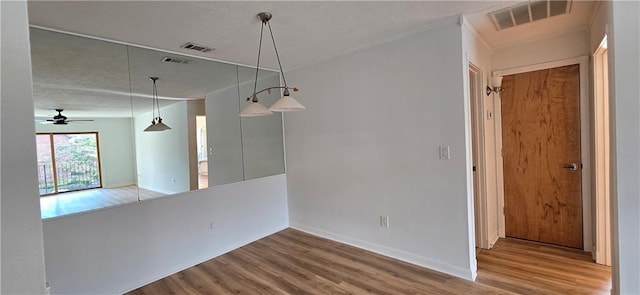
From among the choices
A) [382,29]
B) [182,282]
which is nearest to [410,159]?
[382,29]

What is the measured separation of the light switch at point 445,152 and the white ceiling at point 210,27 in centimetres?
117

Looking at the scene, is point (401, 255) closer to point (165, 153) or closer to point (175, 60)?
point (165, 153)

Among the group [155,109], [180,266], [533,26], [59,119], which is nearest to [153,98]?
[155,109]

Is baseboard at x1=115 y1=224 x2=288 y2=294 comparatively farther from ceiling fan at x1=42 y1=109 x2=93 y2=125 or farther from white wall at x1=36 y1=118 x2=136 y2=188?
ceiling fan at x1=42 y1=109 x2=93 y2=125

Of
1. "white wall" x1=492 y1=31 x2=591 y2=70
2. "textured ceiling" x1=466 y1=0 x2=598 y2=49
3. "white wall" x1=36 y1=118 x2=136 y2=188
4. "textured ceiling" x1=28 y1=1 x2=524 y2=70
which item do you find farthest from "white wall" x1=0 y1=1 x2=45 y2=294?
"white wall" x1=492 y1=31 x2=591 y2=70

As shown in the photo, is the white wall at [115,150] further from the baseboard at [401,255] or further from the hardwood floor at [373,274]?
the baseboard at [401,255]

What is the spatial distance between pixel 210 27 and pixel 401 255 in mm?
2972

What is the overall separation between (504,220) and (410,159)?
1.77 meters

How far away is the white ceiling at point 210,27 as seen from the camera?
2.11 m

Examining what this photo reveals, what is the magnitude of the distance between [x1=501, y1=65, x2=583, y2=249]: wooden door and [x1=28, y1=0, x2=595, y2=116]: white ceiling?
57 centimetres

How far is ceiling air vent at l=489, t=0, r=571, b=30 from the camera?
2336 millimetres

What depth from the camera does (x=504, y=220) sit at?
3.58m

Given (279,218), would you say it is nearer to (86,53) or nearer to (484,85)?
(86,53)

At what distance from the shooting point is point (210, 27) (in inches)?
97.3
